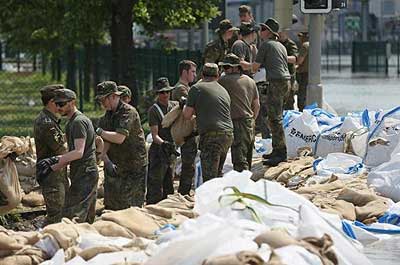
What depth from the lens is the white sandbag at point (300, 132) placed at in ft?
60.6

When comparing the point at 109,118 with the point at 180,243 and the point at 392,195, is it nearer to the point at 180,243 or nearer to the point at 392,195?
the point at 392,195

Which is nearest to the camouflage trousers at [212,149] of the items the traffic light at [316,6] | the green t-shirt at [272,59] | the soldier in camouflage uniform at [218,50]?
the green t-shirt at [272,59]

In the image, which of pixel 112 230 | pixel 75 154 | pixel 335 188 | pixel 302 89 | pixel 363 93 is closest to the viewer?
pixel 112 230

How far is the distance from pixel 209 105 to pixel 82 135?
2709 millimetres

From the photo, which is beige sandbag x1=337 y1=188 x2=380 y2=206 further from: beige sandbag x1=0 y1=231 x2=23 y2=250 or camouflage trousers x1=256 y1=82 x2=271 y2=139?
camouflage trousers x1=256 y1=82 x2=271 y2=139

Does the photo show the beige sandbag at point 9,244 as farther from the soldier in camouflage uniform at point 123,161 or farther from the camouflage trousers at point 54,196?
the soldier in camouflage uniform at point 123,161

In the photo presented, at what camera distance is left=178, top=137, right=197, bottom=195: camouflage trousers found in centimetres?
1638

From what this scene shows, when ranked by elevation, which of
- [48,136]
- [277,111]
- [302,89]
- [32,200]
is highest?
[48,136]

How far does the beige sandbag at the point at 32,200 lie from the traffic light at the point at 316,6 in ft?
17.9

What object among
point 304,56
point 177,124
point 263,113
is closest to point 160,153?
point 177,124

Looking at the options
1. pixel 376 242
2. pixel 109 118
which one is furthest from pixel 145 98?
pixel 376 242

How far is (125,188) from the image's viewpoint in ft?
47.8

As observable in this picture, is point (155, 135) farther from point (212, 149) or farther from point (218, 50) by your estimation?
point (218, 50)

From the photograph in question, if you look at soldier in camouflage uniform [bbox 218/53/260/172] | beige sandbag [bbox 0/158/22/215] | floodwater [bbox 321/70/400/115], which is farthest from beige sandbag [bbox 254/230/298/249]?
floodwater [bbox 321/70/400/115]
